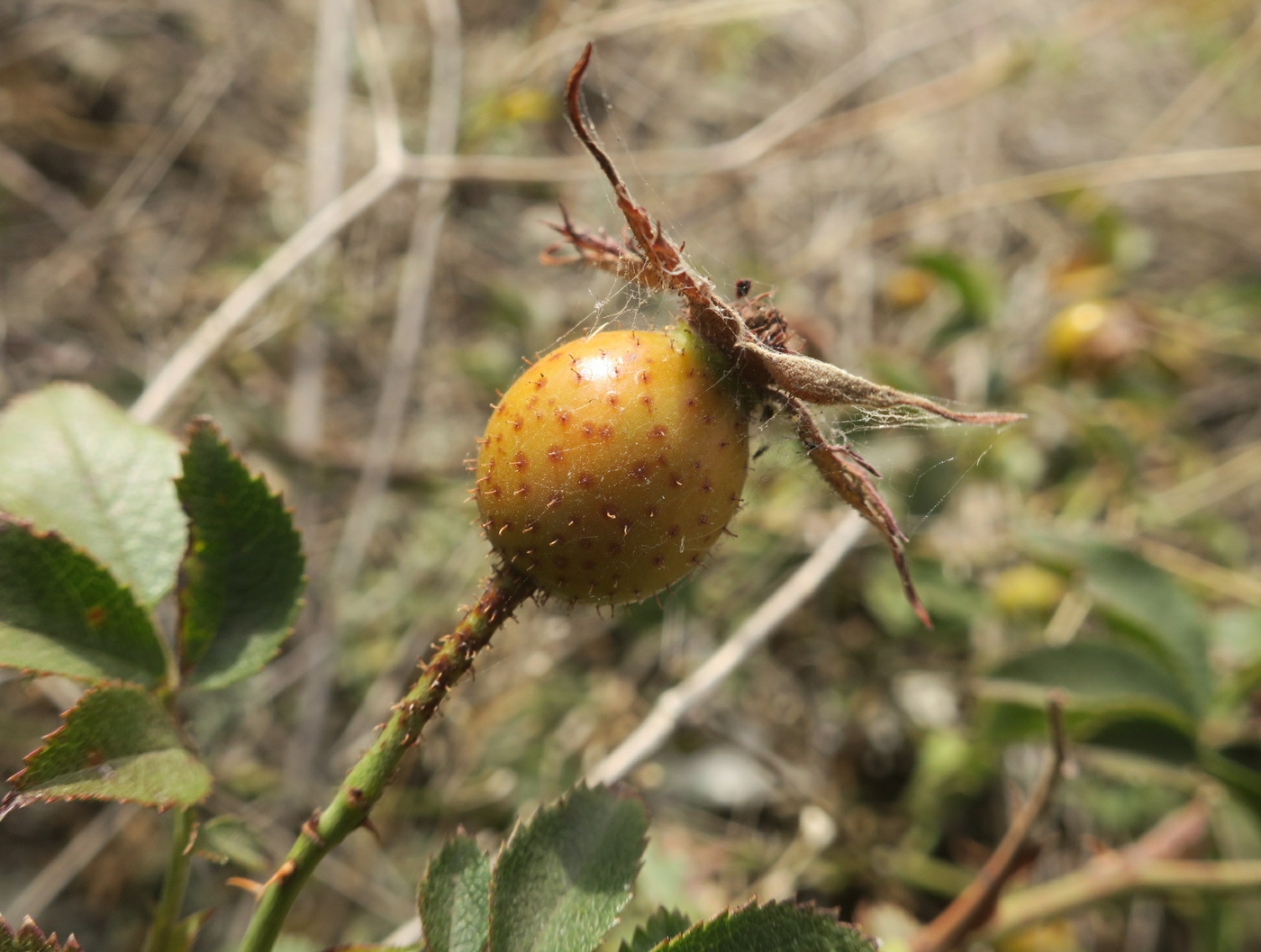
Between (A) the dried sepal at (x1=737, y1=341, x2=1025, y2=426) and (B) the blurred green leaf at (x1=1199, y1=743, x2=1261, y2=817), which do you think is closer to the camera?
(A) the dried sepal at (x1=737, y1=341, x2=1025, y2=426)

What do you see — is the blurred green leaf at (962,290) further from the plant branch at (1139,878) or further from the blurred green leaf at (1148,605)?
the plant branch at (1139,878)

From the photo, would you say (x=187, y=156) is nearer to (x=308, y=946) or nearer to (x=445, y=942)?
(x=308, y=946)

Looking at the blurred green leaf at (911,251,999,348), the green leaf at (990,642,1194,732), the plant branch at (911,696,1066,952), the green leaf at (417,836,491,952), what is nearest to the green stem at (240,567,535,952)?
the green leaf at (417,836,491,952)

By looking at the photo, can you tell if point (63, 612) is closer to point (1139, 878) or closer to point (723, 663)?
point (723, 663)

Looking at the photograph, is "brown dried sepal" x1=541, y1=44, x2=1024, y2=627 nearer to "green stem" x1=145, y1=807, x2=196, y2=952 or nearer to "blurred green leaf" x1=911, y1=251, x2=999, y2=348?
"green stem" x1=145, y1=807, x2=196, y2=952

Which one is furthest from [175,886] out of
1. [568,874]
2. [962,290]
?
[962,290]

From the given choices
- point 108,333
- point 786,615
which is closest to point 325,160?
point 108,333
